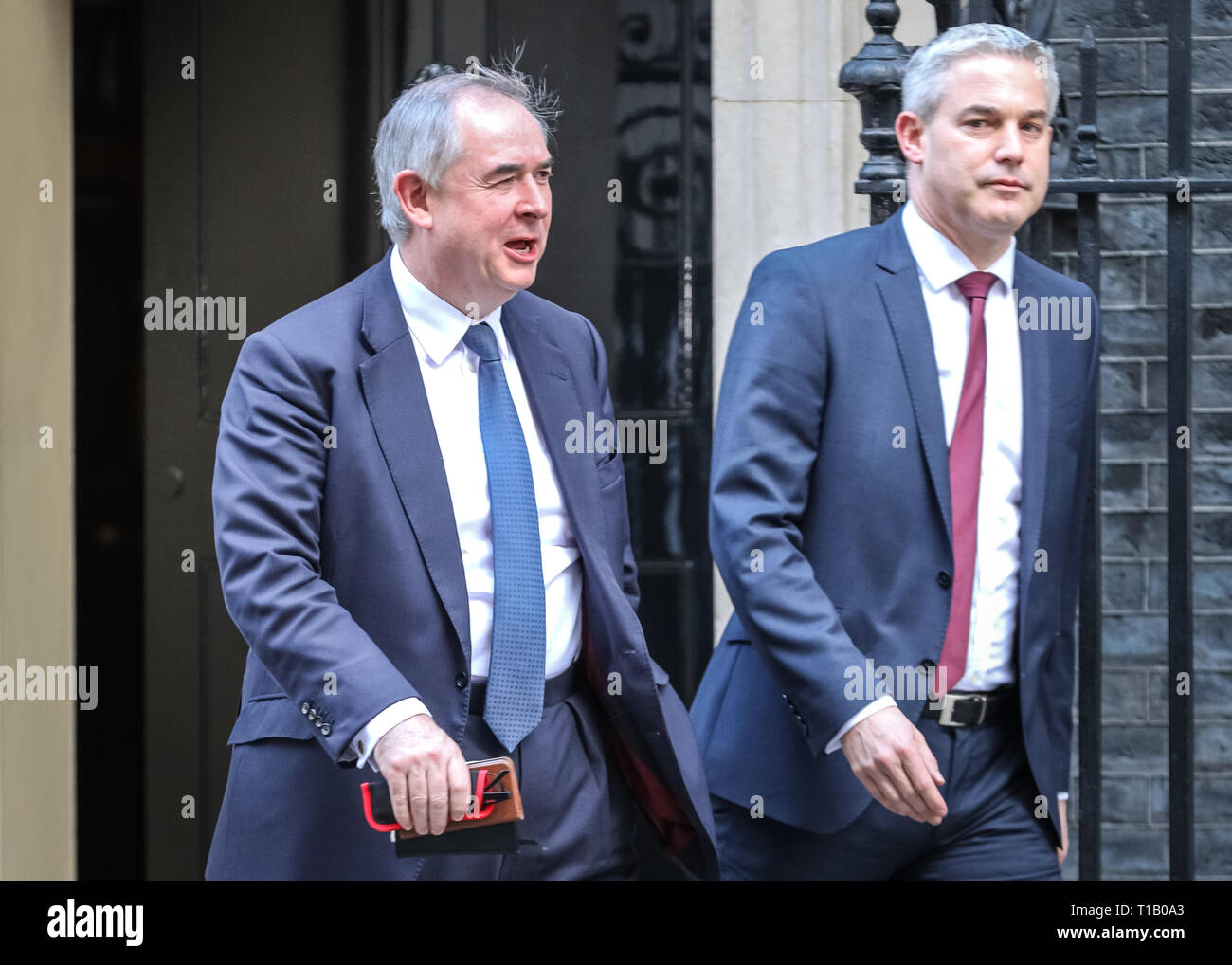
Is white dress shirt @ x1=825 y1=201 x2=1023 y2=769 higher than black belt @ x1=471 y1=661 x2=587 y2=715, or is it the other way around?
white dress shirt @ x1=825 y1=201 x2=1023 y2=769

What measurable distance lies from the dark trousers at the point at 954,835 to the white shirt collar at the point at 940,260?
782mm

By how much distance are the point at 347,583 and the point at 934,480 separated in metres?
1.01

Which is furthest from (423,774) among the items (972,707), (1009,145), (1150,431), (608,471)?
(1150,431)

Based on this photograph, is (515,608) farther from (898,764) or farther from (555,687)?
(898,764)

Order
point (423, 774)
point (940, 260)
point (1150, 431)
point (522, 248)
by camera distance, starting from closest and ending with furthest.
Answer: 1. point (423, 774)
2. point (522, 248)
3. point (940, 260)
4. point (1150, 431)

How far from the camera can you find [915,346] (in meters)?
2.90

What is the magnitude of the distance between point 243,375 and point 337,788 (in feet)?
2.23

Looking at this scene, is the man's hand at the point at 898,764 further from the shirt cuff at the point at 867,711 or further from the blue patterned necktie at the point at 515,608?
the blue patterned necktie at the point at 515,608

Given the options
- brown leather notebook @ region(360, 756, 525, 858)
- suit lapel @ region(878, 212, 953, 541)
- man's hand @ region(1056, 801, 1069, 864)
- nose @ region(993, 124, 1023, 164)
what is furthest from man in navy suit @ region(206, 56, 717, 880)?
nose @ region(993, 124, 1023, 164)

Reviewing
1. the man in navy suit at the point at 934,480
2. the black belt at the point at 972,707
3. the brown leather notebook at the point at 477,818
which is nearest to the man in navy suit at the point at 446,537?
the brown leather notebook at the point at 477,818

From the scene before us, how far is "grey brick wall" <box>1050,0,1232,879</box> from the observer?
445 centimetres

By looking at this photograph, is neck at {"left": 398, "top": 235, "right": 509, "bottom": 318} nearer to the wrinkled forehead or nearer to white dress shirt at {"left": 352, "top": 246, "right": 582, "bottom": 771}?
white dress shirt at {"left": 352, "top": 246, "right": 582, "bottom": 771}

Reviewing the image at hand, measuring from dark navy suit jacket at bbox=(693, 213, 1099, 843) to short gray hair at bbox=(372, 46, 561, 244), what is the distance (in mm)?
581

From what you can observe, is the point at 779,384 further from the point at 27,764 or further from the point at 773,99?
the point at 27,764
